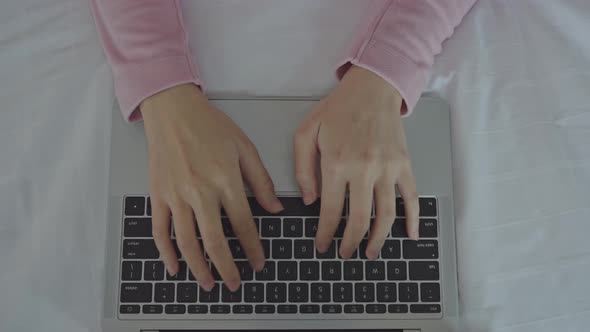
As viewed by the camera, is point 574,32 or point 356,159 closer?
point 356,159

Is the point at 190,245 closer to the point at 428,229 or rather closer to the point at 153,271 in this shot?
the point at 153,271

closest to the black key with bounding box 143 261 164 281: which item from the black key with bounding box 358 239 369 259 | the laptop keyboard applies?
the laptop keyboard

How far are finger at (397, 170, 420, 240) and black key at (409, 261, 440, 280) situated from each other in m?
0.04

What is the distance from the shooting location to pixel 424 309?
0.59 meters

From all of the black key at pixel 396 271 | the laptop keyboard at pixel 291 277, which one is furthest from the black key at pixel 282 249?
the black key at pixel 396 271

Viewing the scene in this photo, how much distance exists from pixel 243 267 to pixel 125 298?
12cm

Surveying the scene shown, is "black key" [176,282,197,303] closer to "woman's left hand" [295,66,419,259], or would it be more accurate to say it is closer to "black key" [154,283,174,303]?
"black key" [154,283,174,303]

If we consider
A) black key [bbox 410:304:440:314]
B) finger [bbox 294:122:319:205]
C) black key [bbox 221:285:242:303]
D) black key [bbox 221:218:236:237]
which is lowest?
black key [bbox 410:304:440:314]

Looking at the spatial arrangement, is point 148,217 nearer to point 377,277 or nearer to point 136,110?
point 136,110

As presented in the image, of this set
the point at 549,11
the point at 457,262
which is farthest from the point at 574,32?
the point at 457,262

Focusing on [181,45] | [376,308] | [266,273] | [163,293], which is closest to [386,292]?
[376,308]

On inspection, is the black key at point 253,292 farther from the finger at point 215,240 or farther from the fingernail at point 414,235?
the fingernail at point 414,235

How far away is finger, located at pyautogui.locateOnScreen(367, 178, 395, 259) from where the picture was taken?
58 centimetres

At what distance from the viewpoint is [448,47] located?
2.21 ft
